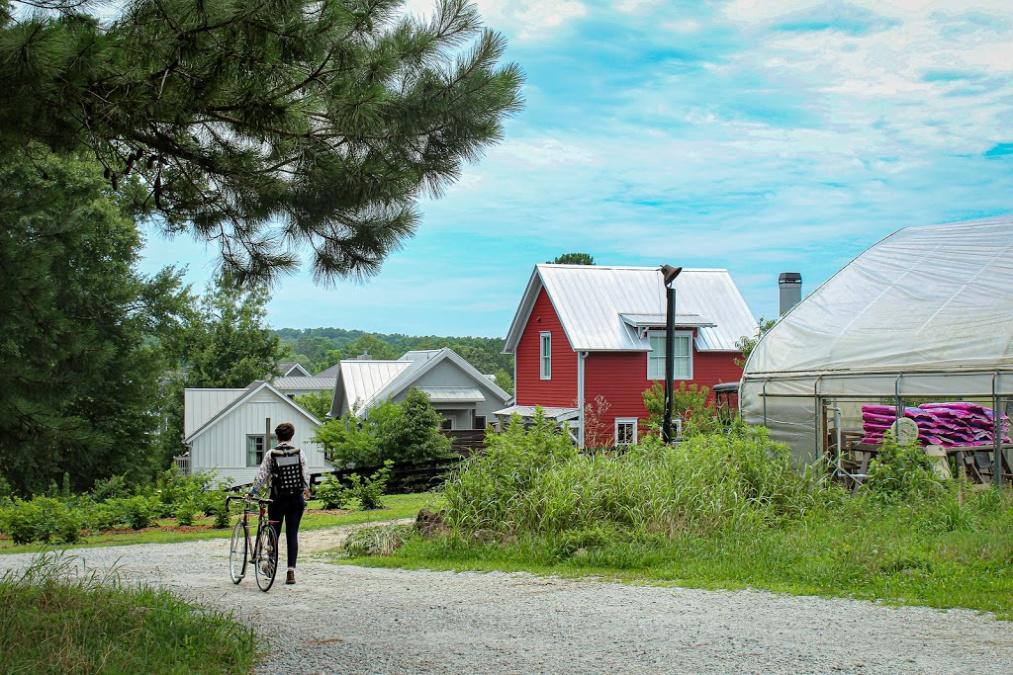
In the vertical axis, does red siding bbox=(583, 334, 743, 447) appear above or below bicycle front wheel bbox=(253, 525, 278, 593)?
above

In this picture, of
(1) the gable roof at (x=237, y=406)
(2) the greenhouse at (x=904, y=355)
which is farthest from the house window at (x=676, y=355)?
(1) the gable roof at (x=237, y=406)

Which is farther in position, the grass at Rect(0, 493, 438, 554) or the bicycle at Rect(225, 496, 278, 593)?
the grass at Rect(0, 493, 438, 554)

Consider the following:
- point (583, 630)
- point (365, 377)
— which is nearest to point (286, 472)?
point (583, 630)

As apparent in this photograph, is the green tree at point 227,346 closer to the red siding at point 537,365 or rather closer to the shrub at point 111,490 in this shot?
the red siding at point 537,365

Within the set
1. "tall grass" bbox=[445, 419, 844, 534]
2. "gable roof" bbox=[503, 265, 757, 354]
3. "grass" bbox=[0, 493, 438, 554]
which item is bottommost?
"grass" bbox=[0, 493, 438, 554]

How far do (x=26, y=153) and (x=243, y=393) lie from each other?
35693 millimetres

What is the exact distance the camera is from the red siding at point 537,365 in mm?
33031

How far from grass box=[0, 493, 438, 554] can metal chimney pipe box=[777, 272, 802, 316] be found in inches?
711

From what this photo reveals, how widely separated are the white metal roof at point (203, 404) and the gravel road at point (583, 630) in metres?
37.0

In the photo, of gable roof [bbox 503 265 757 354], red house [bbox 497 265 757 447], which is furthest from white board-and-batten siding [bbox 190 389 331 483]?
gable roof [bbox 503 265 757 354]

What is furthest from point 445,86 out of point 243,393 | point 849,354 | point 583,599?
point 243,393

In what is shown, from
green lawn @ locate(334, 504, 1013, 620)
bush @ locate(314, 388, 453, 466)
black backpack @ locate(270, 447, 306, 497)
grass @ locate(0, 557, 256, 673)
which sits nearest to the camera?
grass @ locate(0, 557, 256, 673)

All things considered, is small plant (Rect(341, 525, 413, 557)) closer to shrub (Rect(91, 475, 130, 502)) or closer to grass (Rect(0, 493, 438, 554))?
grass (Rect(0, 493, 438, 554))

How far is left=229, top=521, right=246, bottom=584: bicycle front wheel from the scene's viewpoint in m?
10.4
